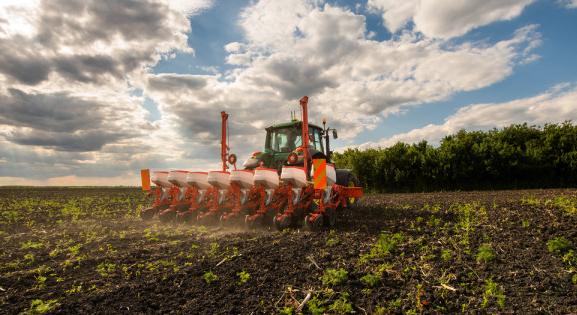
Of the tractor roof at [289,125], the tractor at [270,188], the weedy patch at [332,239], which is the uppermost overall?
the tractor roof at [289,125]

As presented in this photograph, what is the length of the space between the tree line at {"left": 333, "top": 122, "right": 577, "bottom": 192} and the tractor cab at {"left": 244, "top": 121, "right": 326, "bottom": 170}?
13.7 m

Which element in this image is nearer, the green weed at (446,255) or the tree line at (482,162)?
the green weed at (446,255)

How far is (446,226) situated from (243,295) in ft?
17.8

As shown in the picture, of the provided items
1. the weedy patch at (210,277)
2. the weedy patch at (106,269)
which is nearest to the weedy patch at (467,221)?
the weedy patch at (210,277)

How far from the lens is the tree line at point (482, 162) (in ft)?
72.6

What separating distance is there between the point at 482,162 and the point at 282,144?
623 inches

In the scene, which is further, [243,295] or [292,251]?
[292,251]

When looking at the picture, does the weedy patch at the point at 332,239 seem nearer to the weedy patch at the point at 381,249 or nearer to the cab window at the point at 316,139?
the weedy patch at the point at 381,249

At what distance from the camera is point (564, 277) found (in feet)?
17.1

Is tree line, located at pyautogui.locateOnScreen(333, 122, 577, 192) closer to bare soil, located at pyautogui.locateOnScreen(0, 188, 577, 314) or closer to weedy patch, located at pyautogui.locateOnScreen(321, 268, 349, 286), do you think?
bare soil, located at pyautogui.locateOnScreen(0, 188, 577, 314)

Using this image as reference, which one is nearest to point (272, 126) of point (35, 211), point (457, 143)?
point (35, 211)

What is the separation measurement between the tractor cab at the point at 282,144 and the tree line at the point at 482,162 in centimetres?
1369

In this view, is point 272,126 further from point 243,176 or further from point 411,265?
point 411,265

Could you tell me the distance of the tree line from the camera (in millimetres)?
22141
